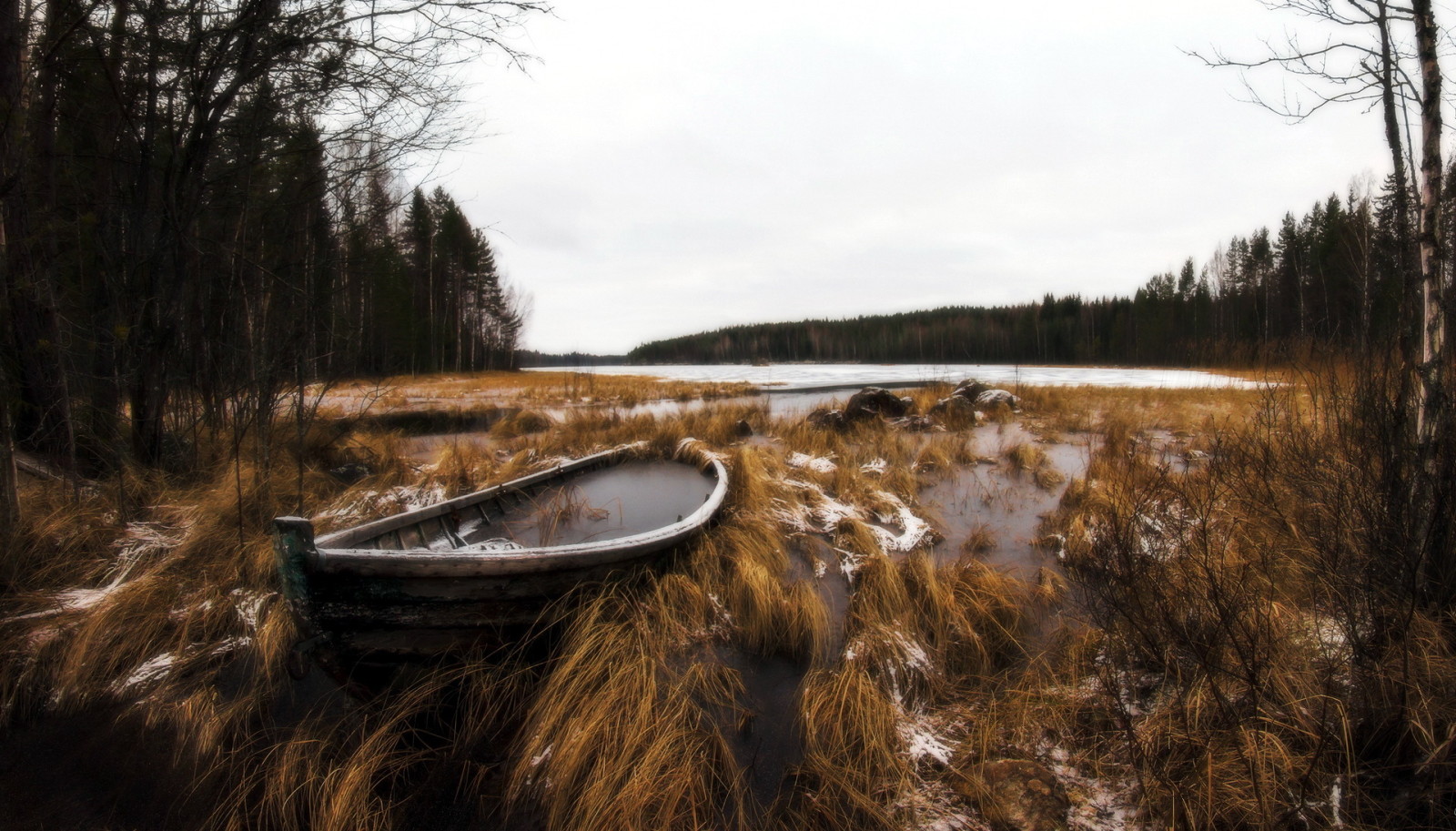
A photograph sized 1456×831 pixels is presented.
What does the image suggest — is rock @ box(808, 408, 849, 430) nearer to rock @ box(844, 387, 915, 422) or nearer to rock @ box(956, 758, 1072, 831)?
rock @ box(844, 387, 915, 422)

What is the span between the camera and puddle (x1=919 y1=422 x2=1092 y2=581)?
4938mm

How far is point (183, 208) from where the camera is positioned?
16.9ft

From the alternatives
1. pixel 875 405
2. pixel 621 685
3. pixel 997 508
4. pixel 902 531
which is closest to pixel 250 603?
pixel 621 685

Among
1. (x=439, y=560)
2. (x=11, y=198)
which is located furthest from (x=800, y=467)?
(x=11, y=198)

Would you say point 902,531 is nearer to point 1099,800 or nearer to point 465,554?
point 1099,800

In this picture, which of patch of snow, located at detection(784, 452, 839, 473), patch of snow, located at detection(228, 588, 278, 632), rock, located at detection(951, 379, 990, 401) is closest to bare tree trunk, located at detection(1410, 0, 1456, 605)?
patch of snow, located at detection(784, 452, 839, 473)

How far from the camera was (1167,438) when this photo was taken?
31.1 feet

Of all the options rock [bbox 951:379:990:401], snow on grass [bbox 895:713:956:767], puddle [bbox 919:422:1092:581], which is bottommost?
snow on grass [bbox 895:713:956:767]

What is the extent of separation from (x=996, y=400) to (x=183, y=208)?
15154 mm

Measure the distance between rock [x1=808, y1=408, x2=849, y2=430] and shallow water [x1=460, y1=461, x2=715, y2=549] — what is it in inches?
180

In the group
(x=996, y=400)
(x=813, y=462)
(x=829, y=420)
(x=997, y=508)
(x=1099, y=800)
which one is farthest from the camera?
(x=996, y=400)

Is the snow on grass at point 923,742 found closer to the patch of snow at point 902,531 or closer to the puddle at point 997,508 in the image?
the puddle at point 997,508

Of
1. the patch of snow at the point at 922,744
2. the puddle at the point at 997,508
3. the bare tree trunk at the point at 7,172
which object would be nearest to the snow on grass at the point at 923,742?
the patch of snow at the point at 922,744

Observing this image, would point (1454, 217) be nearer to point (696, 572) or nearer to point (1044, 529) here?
point (1044, 529)
